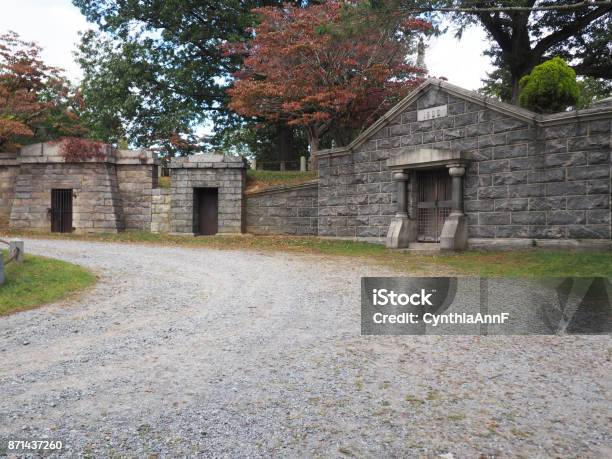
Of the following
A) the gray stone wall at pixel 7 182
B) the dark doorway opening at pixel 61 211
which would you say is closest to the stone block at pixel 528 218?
the dark doorway opening at pixel 61 211

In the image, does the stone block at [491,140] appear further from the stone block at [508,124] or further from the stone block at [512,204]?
the stone block at [512,204]

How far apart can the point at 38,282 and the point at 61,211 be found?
12878 millimetres

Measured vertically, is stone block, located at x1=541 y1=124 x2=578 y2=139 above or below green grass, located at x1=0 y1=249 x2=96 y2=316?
above

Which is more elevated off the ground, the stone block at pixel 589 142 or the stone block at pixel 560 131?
the stone block at pixel 560 131

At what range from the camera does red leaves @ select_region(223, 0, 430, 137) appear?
16672 millimetres

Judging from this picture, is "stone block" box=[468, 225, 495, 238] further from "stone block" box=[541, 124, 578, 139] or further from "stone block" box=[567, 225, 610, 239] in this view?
"stone block" box=[541, 124, 578, 139]

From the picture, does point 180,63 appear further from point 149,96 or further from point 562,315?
point 562,315

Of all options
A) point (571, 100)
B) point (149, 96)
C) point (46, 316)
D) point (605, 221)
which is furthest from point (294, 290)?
point (149, 96)

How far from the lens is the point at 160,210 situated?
62.5ft

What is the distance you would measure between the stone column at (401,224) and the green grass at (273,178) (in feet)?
16.6

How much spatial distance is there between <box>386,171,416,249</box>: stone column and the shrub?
386 cm

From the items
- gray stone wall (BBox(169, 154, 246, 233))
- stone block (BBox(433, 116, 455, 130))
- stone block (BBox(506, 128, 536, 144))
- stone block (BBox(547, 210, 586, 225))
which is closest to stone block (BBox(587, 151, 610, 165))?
stone block (BBox(547, 210, 586, 225))

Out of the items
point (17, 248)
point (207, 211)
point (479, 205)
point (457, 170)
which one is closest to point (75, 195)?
point (207, 211)

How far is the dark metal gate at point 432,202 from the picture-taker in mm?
13547
